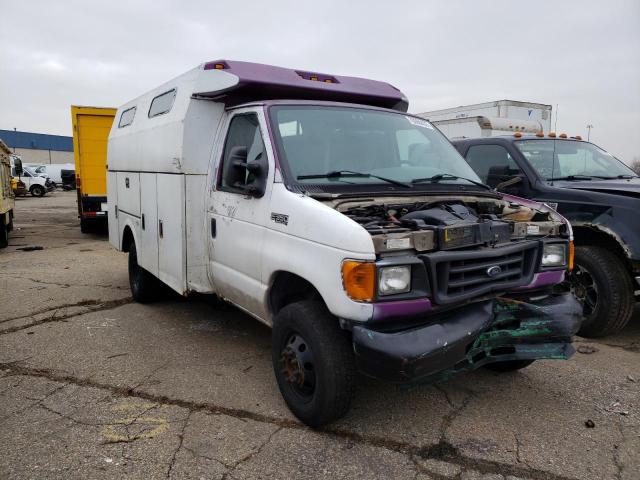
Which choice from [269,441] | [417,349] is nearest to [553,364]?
[417,349]

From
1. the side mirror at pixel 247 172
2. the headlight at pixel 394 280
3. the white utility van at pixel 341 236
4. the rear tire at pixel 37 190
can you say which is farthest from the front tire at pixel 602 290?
the rear tire at pixel 37 190

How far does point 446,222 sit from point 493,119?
26.2 feet

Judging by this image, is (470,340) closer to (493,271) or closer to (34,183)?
(493,271)

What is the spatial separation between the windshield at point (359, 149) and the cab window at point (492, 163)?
5.65 ft

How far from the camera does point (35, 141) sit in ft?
207

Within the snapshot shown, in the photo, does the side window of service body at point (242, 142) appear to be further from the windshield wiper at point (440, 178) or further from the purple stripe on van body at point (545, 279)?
the purple stripe on van body at point (545, 279)

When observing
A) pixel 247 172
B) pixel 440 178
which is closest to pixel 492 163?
pixel 440 178

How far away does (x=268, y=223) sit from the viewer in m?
3.61

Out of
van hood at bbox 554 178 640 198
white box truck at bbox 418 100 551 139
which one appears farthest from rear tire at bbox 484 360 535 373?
white box truck at bbox 418 100 551 139

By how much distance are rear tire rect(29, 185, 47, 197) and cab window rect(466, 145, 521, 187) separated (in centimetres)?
2921

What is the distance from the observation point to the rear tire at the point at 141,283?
6.14 meters

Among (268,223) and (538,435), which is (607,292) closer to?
(538,435)

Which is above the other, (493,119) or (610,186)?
(493,119)

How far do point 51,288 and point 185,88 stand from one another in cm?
403
